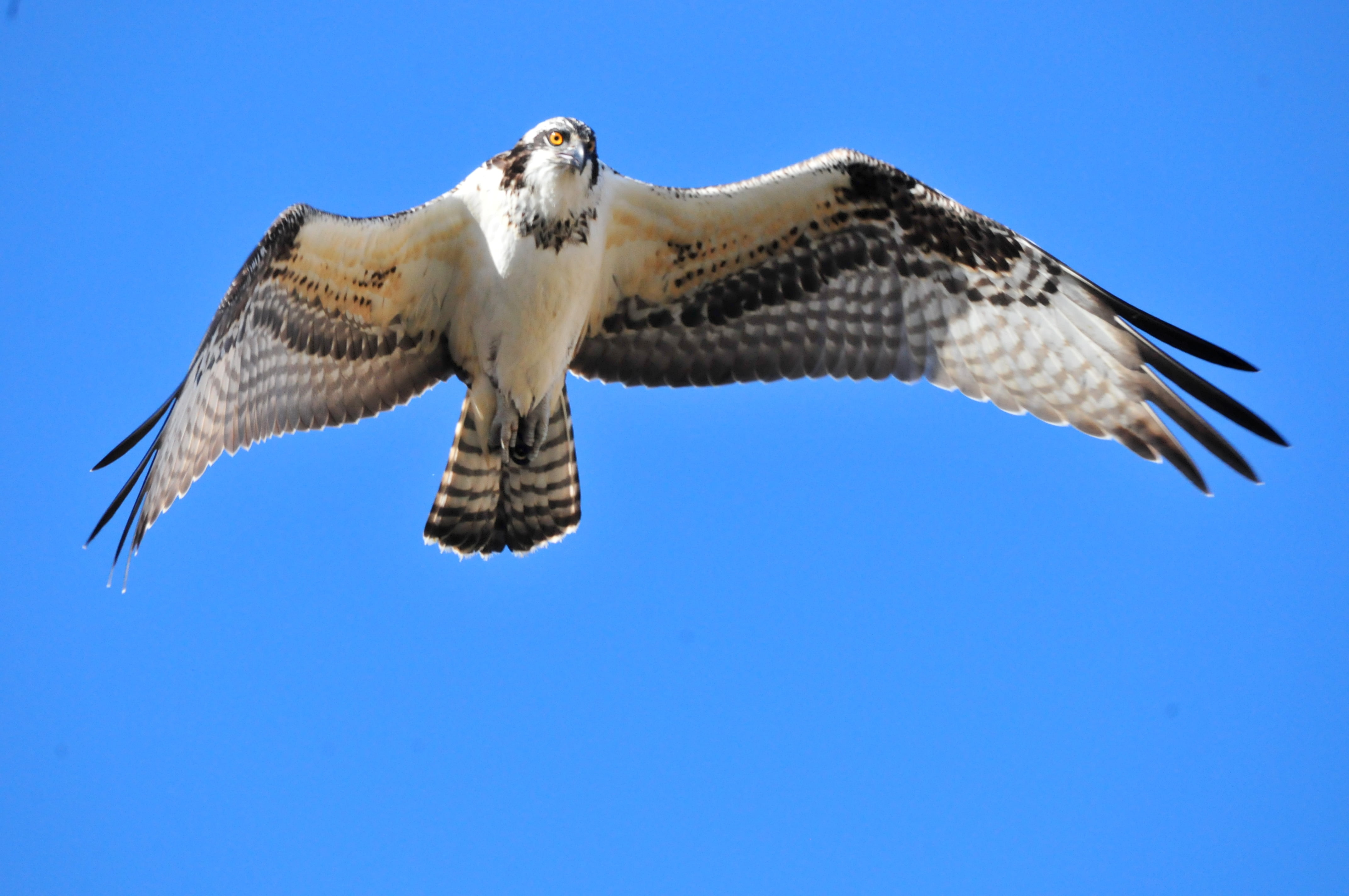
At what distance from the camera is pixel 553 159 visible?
578cm

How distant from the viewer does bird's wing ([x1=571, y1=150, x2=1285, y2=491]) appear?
6.43 metres

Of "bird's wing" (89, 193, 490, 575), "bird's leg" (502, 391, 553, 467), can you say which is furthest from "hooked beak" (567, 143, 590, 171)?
"bird's leg" (502, 391, 553, 467)

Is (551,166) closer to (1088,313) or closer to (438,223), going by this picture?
(438,223)

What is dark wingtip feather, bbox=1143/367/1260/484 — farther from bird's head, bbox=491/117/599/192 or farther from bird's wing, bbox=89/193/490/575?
bird's wing, bbox=89/193/490/575

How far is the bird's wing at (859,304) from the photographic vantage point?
6.43 meters

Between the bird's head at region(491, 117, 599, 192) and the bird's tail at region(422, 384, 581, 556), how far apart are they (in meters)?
1.46

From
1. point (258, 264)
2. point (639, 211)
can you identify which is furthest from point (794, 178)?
point (258, 264)

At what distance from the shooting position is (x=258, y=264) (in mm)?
6352

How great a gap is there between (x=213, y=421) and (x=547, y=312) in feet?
7.38

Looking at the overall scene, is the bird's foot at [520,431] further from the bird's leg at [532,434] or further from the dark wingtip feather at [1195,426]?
the dark wingtip feather at [1195,426]

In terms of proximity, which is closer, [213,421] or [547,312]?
[547,312]

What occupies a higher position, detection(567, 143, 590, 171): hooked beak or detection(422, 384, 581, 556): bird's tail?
detection(567, 143, 590, 171): hooked beak

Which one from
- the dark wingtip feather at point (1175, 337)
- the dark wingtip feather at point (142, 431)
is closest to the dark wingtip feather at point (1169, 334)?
the dark wingtip feather at point (1175, 337)

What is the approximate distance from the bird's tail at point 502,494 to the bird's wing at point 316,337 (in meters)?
0.55
